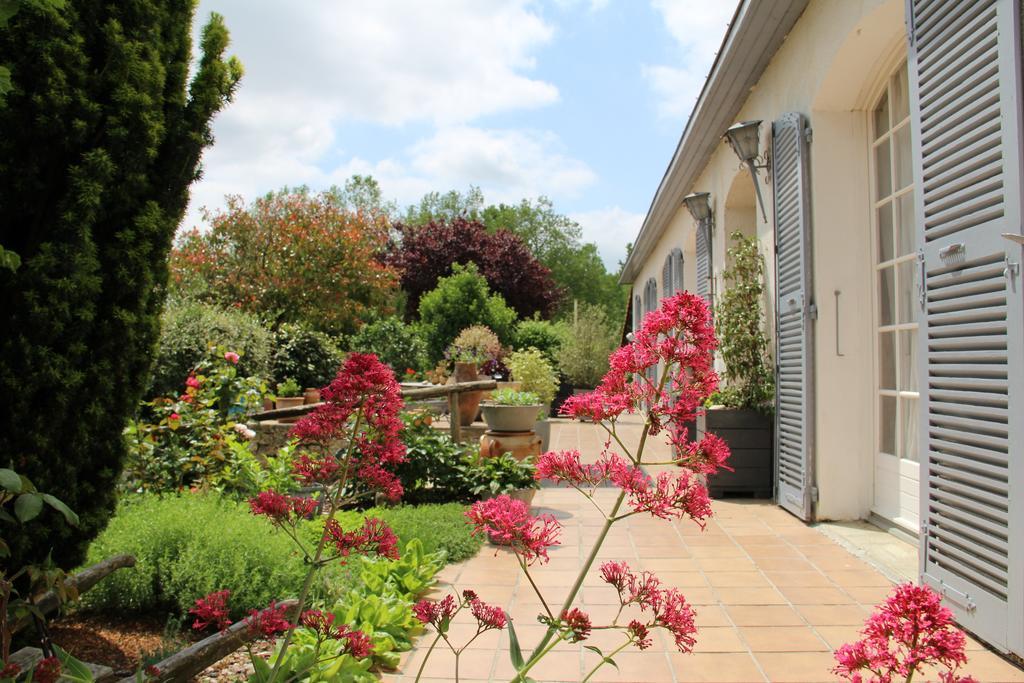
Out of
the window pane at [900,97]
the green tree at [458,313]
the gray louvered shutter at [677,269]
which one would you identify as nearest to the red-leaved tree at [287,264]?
the green tree at [458,313]

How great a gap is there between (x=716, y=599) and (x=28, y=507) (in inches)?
112

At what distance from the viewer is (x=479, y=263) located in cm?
2302

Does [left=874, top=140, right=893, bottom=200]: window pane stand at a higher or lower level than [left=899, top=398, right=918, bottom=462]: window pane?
higher

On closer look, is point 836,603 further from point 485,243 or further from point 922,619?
point 485,243

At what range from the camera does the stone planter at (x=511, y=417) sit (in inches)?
207

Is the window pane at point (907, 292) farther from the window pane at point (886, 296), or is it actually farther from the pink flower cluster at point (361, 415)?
the pink flower cluster at point (361, 415)

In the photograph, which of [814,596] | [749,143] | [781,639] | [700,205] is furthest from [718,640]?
[700,205]

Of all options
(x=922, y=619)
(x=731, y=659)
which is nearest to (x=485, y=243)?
(x=731, y=659)

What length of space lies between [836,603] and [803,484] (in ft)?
5.00

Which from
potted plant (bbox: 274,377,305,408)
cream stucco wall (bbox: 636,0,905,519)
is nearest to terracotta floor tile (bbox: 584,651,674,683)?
cream stucco wall (bbox: 636,0,905,519)

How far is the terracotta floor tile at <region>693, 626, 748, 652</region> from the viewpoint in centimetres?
259

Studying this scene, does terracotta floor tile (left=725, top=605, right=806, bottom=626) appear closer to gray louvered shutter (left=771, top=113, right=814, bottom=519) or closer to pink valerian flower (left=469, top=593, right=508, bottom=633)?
gray louvered shutter (left=771, top=113, right=814, bottom=519)

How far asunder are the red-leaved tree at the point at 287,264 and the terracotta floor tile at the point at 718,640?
1160 cm

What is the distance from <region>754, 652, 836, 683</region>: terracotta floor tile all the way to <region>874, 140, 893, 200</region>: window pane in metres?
2.82
